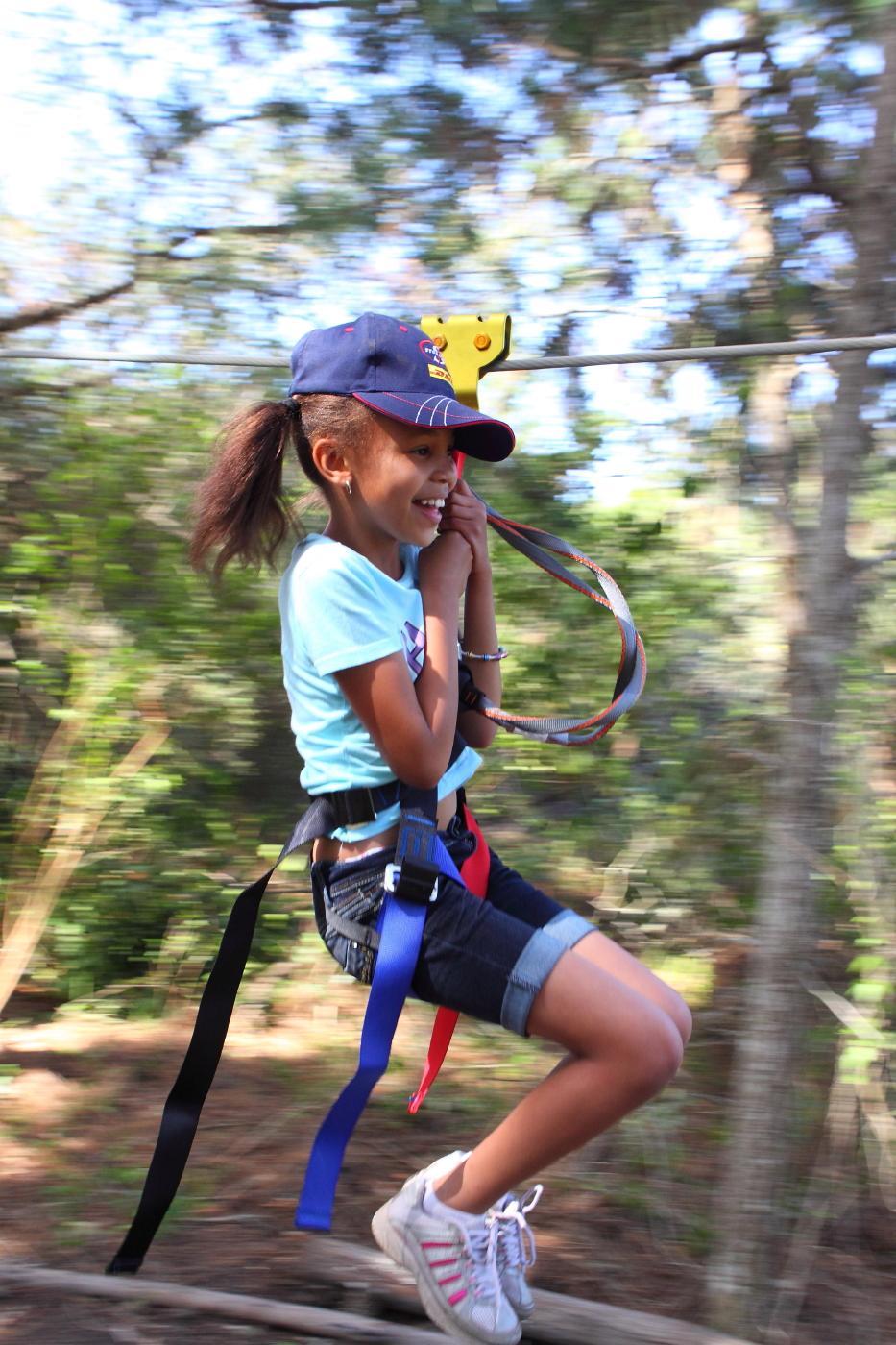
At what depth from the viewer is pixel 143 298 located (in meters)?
3.66

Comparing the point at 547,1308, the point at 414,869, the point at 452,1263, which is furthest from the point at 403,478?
the point at 547,1308

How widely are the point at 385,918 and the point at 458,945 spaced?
0.13m

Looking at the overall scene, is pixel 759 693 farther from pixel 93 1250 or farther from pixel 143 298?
pixel 143 298

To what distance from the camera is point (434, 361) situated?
2.22 m

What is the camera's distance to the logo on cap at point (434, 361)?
2.20 m

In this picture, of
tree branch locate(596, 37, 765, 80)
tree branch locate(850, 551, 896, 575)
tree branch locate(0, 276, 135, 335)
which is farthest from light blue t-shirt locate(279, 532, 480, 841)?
tree branch locate(0, 276, 135, 335)

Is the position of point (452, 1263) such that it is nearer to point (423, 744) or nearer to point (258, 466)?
point (423, 744)

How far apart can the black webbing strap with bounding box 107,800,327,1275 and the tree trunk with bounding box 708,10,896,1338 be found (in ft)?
2.92

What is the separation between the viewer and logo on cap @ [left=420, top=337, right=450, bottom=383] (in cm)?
220

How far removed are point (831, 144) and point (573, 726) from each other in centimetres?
150

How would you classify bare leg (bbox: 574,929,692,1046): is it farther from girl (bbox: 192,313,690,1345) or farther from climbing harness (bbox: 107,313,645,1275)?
climbing harness (bbox: 107,313,645,1275)

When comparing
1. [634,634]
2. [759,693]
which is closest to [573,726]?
[634,634]

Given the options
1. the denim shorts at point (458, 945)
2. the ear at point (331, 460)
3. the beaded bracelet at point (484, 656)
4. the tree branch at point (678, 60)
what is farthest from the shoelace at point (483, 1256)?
the tree branch at point (678, 60)

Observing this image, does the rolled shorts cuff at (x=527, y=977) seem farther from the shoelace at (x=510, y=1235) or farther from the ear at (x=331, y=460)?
the ear at (x=331, y=460)
